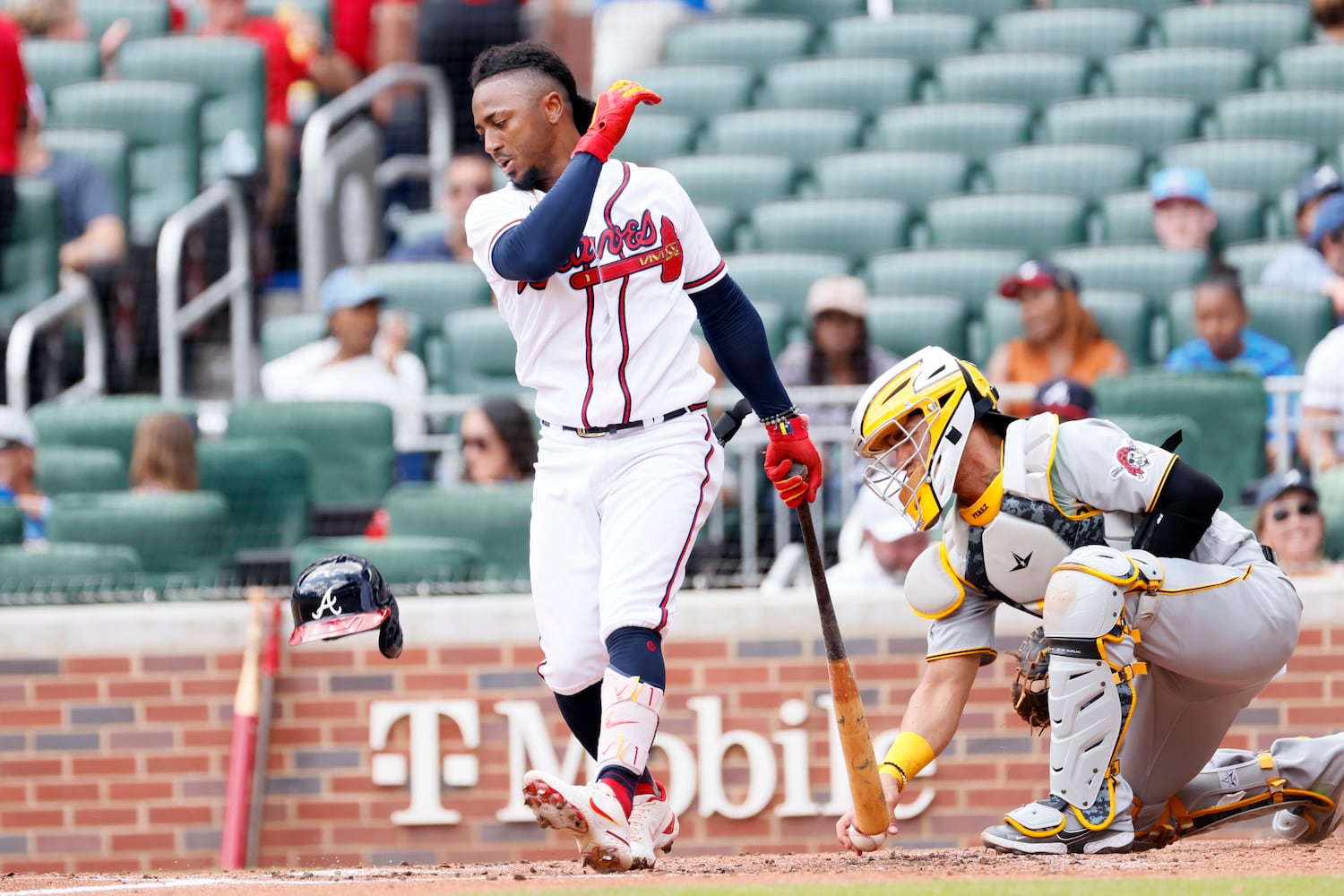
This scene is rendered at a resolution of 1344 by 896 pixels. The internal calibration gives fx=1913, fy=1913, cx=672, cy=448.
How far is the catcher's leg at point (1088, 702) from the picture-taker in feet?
12.3

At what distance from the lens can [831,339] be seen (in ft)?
21.9

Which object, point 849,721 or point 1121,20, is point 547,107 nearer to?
point 849,721

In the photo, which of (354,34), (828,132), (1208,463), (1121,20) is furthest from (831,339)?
(354,34)

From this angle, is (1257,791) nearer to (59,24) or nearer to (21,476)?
(21,476)

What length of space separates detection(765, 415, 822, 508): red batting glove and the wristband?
21.6 inches

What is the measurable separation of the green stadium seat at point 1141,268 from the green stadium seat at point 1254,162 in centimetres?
85

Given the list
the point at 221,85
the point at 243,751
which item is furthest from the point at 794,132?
the point at 243,751

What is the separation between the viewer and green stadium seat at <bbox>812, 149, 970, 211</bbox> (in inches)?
330

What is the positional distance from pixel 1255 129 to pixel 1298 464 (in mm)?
2719

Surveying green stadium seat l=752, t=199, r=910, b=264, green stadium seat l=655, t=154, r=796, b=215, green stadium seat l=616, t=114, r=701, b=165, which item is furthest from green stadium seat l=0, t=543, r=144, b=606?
green stadium seat l=616, t=114, r=701, b=165

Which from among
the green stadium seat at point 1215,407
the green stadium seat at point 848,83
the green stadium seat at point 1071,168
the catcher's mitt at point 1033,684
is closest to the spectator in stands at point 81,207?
the green stadium seat at point 848,83

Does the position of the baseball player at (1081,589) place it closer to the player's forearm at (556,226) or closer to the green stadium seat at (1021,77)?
the player's forearm at (556,226)

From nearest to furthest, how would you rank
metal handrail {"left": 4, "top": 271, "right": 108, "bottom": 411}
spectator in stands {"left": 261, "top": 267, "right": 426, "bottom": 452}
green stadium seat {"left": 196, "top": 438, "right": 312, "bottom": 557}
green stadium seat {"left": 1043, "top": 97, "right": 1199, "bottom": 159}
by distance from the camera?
green stadium seat {"left": 196, "top": 438, "right": 312, "bottom": 557} → spectator in stands {"left": 261, "top": 267, "right": 426, "bottom": 452} → metal handrail {"left": 4, "top": 271, "right": 108, "bottom": 411} → green stadium seat {"left": 1043, "top": 97, "right": 1199, "bottom": 159}

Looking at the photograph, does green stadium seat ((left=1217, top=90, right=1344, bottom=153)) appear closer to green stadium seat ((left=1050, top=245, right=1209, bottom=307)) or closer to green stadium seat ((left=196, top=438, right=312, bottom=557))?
green stadium seat ((left=1050, top=245, right=1209, bottom=307))
